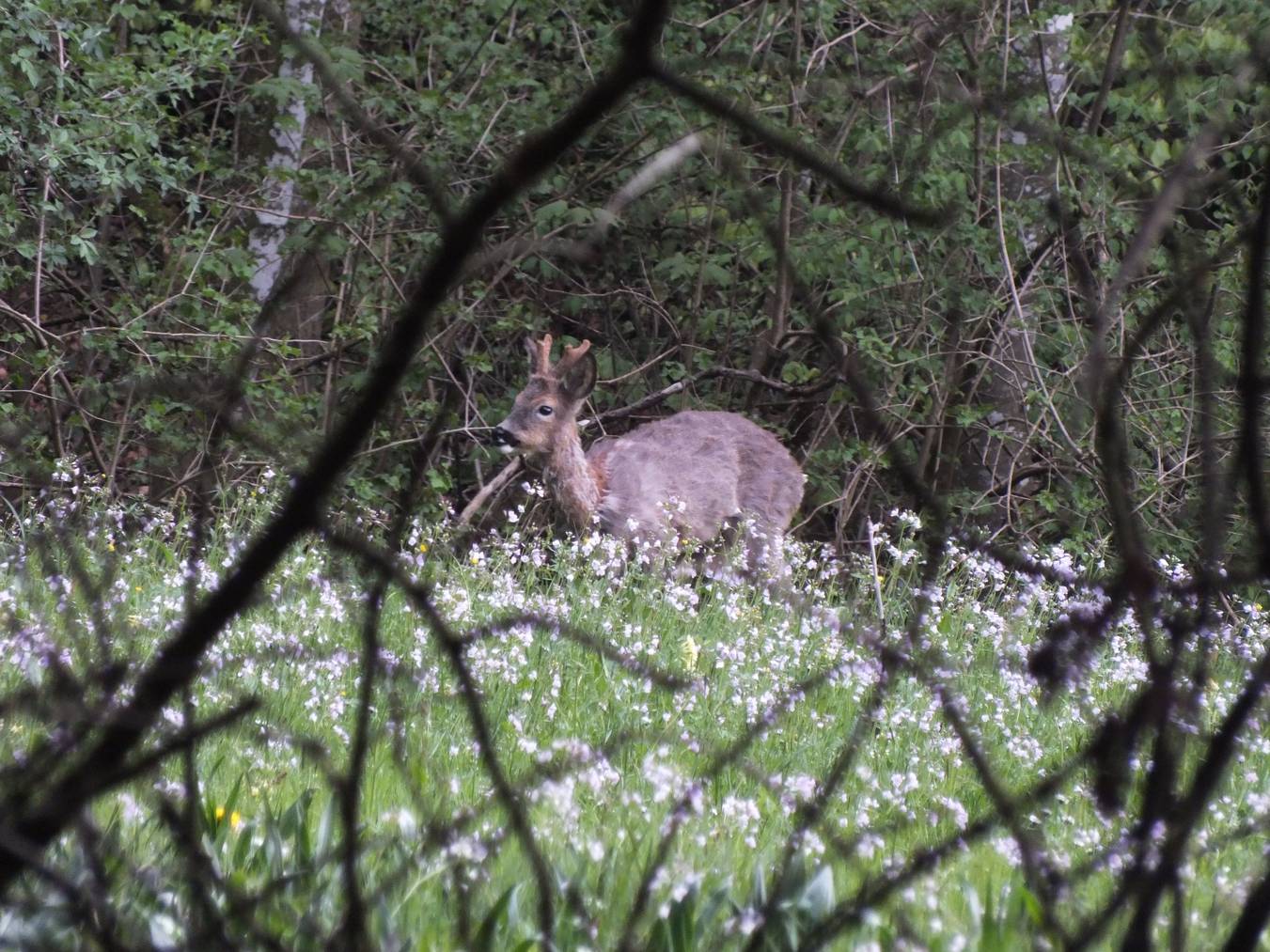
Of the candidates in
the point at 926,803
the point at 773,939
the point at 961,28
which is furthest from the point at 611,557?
the point at 773,939

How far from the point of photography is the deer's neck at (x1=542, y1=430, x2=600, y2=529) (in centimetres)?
939

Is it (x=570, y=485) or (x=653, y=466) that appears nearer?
(x=570, y=485)

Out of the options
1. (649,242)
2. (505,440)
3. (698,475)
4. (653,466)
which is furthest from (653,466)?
(649,242)

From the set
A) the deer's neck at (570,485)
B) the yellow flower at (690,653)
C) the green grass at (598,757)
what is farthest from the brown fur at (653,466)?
the yellow flower at (690,653)

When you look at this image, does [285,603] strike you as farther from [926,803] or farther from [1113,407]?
[1113,407]

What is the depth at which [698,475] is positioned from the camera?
9.74 metres

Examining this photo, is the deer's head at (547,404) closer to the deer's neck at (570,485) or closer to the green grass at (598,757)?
the deer's neck at (570,485)

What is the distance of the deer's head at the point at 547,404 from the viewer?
9375mm

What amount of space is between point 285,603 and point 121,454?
4407 mm

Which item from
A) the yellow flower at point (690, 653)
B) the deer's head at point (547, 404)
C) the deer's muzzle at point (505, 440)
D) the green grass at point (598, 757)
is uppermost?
the deer's head at point (547, 404)

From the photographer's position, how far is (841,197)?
10.0m

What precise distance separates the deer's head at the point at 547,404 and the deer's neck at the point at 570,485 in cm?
7

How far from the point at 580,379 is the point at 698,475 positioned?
0.90m

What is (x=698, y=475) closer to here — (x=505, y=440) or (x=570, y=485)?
(x=570, y=485)
